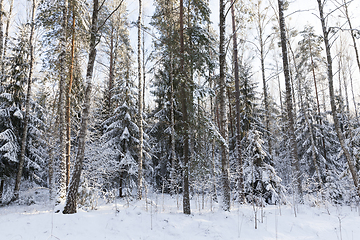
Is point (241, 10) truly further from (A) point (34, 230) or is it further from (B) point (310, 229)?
(A) point (34, 230)

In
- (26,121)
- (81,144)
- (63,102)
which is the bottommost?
(81,144)

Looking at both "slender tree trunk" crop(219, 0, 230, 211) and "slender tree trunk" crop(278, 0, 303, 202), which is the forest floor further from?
"slender tree trunk" crop(278, 0, 303, 202)

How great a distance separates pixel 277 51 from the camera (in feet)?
58.5

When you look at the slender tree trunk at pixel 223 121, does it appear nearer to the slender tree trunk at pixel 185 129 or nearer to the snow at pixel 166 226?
the snow at pixel 166 226

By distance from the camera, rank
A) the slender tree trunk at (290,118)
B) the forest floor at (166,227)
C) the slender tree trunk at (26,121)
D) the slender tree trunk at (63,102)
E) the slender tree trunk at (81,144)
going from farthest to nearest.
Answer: the slender tree trunk at (26,121) → the slender tree trunk at (290,118) → the slender tree trunk at (63,102) → the slender tree trunk at (81,144) → the forest floor at (166,227)

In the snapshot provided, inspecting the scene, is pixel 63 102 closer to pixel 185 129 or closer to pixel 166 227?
pixel 185 129

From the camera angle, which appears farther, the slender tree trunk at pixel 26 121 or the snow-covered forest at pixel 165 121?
the slender tree trunk at pixel 26 121

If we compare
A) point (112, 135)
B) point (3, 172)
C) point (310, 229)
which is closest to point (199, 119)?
point (310, 229)

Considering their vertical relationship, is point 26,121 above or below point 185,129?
above

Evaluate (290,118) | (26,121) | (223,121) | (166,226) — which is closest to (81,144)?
(166,226)

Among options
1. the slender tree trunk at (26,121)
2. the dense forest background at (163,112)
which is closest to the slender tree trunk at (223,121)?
the dense forest background at (163,112)

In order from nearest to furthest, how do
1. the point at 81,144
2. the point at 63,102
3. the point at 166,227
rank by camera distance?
the point at 166,227, the point at 81,144, the point at 63,102

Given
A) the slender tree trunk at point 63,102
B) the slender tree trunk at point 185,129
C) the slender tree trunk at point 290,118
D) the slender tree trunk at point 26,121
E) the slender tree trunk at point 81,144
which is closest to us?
the slender tree trunk at point 81,144

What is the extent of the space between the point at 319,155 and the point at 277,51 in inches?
373
